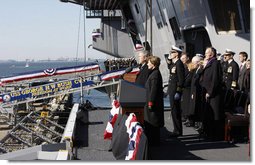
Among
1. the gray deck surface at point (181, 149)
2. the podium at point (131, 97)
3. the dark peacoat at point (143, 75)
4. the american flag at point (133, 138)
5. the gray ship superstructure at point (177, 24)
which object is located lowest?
the gray deck surface at point (181, 149)

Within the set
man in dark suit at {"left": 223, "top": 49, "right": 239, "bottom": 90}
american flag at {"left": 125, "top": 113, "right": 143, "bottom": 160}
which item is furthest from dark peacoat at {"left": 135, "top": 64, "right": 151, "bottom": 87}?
man in dark suit at {"left": 223, "top": 49, "right": 239, "bottom": 90}

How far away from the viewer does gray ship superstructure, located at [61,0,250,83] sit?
15648 millimetres

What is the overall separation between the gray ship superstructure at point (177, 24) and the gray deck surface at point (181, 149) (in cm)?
427

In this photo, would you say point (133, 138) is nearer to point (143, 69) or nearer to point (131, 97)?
point (131, 97)

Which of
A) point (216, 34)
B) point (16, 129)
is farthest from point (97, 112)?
point (216, 34)

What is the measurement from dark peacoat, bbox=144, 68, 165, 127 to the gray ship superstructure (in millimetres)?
5006

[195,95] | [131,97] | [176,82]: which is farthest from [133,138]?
[195,95]

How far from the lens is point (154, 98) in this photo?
737 centimetres

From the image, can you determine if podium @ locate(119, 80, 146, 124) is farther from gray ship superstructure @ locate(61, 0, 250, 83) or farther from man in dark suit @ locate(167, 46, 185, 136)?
gray ship superstructure @ locate(61, 0, 250, 83)

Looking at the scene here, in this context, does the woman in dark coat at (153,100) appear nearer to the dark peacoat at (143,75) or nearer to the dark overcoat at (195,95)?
the dark peacoat at (143,75)

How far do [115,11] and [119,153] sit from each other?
41456mm

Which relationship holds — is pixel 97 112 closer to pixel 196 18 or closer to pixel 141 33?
pixel 196 18

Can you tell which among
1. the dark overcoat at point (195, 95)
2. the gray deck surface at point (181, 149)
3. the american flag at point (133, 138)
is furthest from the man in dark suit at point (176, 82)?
the american flag at point (133, 138)

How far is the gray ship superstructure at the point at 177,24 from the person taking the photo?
15.6 m
